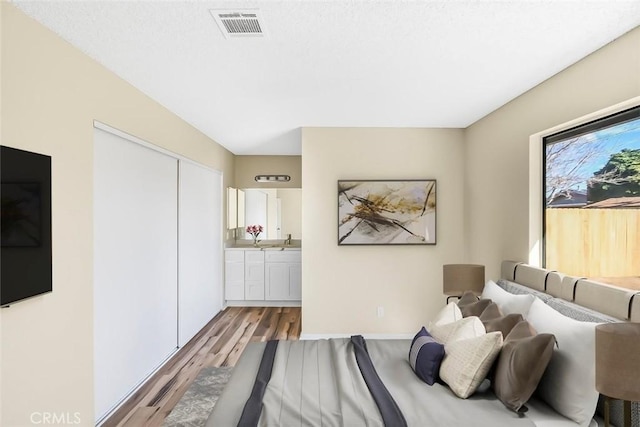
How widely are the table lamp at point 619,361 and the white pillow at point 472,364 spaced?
489mm

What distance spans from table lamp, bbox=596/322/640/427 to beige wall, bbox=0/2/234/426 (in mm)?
2555

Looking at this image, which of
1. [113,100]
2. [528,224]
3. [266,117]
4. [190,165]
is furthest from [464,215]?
[113,100]

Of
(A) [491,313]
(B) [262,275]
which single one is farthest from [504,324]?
(B) [262,275]

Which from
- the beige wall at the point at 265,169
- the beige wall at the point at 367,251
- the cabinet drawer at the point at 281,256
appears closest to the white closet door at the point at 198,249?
the cabinet drawer at the point at 281,256

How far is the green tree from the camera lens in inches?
75.0

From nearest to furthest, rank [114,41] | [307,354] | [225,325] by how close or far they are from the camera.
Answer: [114,41] < [307,354] < [225,325]

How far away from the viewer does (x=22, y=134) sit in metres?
1.69

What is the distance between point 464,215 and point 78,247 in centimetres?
376

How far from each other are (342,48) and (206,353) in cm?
327

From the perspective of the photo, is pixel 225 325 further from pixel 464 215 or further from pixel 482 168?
pixel 482 168

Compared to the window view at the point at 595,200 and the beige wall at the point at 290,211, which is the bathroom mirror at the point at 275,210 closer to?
the beige wall at the point at 290,211

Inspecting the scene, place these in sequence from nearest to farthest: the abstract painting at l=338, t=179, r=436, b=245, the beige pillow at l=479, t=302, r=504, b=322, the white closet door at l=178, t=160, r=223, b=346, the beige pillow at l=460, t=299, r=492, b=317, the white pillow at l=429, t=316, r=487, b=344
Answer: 1. the white pillow at l=429, t=316, r=487, b=344
2. the beige pillow at l=479, t=302, r=504, b=322
3. the beige pillow at l=460, t=299, r=492, b=317
4. the white closet door at l=178, t=160, r=223, b=346
5. the abstract painting at l=338, t=179, r=436, b=245

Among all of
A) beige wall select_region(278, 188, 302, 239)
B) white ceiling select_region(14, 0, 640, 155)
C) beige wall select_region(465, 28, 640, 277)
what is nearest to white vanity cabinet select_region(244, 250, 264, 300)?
beige wall select_region(278, 188, 302, 239)

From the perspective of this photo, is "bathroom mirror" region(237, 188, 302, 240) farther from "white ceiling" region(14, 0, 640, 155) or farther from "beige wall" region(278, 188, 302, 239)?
"white ceiling" region(14, 0, 640, 155)
